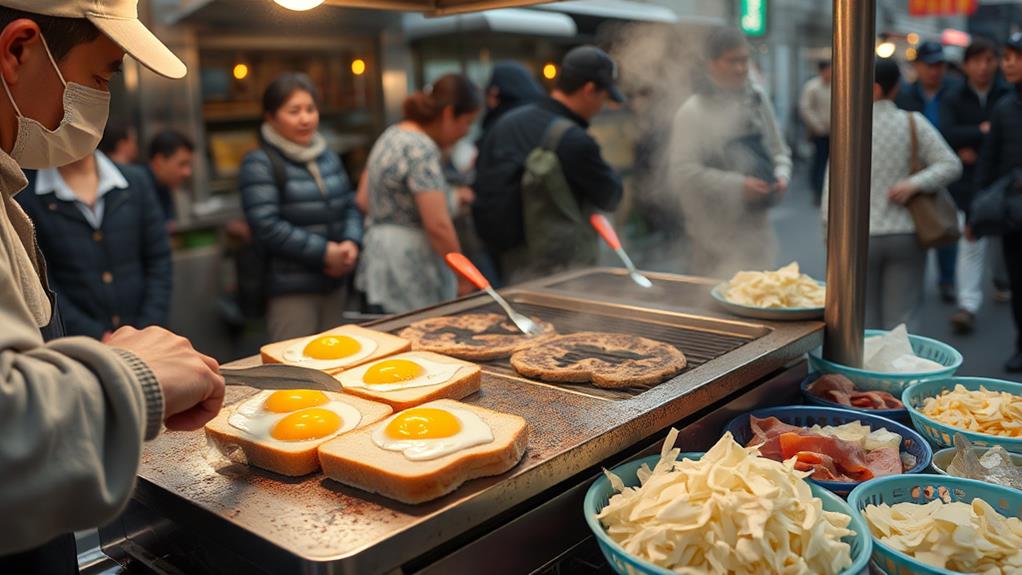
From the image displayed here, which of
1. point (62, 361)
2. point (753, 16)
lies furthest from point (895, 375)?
point (753, 16)

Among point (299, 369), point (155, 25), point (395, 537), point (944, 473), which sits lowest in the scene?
point (944, 473)

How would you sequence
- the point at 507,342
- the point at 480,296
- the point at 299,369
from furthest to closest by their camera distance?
the point at 480,296 < the point at 507,342 < the point at 299,369

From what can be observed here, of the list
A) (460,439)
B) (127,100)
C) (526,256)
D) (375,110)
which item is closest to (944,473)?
(460,439)

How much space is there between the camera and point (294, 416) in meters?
1.76

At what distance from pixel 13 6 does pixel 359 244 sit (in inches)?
140

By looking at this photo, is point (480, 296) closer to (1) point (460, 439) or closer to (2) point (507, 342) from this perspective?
(2) point (507, 342)

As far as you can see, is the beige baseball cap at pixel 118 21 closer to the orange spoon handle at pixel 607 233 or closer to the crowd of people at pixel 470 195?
the crowd of people at pixel 470 195

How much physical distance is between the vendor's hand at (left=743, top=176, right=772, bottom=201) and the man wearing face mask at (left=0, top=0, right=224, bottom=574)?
12.9 ft

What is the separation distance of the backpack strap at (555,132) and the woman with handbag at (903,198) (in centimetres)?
206

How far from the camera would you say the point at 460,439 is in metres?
1.61

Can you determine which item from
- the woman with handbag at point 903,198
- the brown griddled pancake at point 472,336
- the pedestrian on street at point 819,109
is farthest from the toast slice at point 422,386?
the pedestrian on street at point 819,109

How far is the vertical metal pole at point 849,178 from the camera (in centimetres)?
226

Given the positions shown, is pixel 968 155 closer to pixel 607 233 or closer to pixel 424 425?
pixel 607 233

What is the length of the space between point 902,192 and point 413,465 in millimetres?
4540
